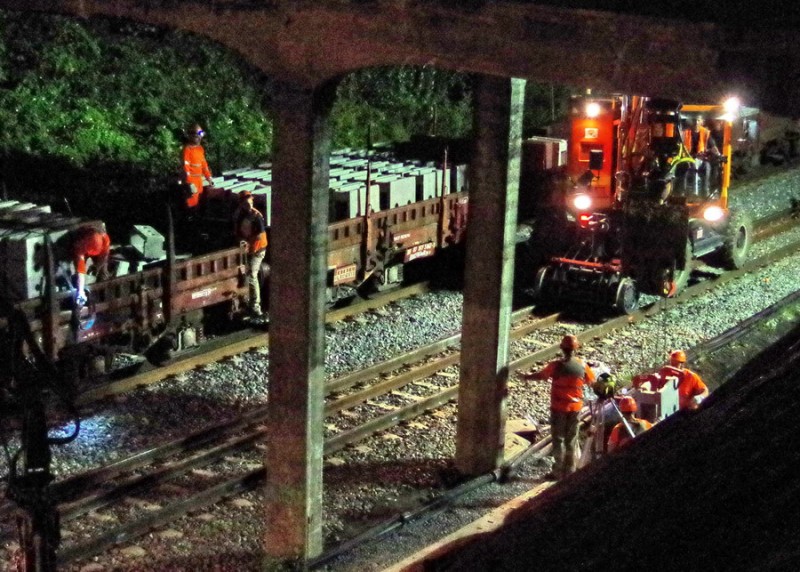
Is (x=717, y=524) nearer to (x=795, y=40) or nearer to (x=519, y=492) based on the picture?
(x=795, y=40)

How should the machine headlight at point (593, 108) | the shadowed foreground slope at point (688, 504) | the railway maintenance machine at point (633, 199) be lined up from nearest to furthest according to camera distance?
the shadowed foreground slope at point (688, 504) → the railway maintenance machine at point (633, 199) → the machine headlight at point (593, 108)

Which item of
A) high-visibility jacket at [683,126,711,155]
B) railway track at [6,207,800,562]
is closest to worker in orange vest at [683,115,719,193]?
high-visibility jacket at [683,126,711,155]

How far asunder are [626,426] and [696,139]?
25.2ft

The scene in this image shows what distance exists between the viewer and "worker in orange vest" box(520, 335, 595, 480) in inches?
479

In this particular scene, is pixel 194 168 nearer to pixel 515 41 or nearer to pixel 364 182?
pixel 364 182

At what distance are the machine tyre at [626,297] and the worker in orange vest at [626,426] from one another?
6424 millimetres

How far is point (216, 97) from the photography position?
97.1ft

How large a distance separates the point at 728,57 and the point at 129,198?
1548 cm

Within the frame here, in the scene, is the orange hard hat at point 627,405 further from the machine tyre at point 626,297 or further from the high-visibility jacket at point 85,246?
the machine tyre at point 626,297

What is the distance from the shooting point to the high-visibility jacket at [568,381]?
39.8ft

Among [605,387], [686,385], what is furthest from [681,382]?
[605,387]

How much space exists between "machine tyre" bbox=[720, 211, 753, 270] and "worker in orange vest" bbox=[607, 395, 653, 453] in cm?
979

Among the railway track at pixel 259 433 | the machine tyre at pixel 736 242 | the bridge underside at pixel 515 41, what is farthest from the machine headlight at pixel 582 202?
the bridge underside at pixel 515 41

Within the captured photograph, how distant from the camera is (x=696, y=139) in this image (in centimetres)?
1730
